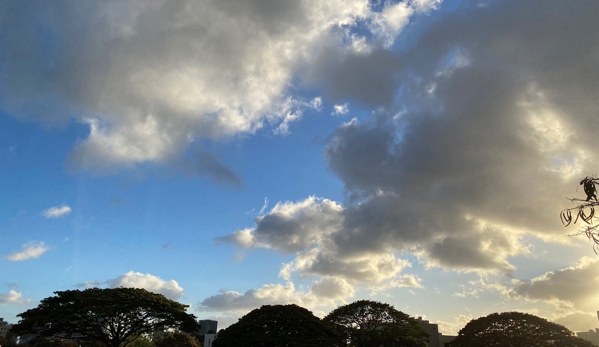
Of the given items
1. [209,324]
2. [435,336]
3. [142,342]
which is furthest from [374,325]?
[209,324]

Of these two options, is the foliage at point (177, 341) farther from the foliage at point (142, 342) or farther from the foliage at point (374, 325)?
the foliage at point (374, 325)

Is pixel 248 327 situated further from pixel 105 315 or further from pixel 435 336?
pixel 435 336

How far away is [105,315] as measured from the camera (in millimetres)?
36719

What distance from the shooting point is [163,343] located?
4981 centimetres

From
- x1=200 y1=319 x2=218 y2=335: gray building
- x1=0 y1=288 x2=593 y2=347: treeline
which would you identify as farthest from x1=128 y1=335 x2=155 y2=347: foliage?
x1=200 y1=319 x2=218 y2=335: gray building

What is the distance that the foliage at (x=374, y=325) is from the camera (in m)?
44.2

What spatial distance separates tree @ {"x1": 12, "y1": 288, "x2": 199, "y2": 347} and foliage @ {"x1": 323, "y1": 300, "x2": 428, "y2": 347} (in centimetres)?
1645

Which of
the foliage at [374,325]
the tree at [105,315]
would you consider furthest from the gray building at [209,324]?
the tree at [105,315]

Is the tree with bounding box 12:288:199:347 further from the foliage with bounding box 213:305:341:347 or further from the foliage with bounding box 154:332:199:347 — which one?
the foliage with bounding box 154:332:199:347

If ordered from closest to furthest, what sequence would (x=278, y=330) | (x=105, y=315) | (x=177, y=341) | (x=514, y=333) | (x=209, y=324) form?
(x=105, y=315)
(x=278, y=330)
(x=514, y=333)
(x=177, y=341)
(x=209, y=324)

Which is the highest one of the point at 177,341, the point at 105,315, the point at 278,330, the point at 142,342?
the point at 105,315

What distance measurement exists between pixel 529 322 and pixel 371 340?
15644 mm

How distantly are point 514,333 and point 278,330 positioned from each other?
2321 centimetres

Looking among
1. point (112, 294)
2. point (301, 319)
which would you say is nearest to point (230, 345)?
point (301, 319)
